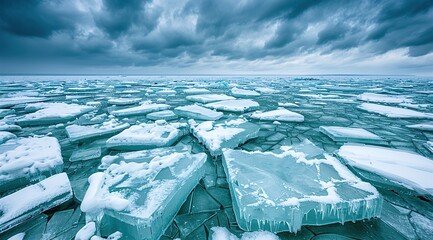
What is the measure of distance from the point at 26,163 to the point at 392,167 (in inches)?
165

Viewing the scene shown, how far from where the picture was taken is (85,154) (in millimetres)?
2652

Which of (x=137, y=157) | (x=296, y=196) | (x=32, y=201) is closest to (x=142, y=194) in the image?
(x=137, y=157)

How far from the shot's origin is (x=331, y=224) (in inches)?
57.4

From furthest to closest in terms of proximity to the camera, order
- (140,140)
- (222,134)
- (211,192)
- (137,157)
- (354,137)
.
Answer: (354,137) → (222,134) → (140,140) → (137,157) → (211,192)

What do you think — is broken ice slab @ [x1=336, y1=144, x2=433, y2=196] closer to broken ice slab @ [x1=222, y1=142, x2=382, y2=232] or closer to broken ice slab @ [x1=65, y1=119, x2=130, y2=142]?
broken ice slab @ [x1=222, y1=142, x2=382, y2=232]

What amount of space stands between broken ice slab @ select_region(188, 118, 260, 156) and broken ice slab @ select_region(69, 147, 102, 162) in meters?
1.57

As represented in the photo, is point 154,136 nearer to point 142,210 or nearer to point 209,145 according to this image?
point 209,145

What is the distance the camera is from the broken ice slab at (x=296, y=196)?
136 centimetres

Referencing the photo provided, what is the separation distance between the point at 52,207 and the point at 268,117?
4.18 metres

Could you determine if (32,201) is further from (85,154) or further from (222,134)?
(222,134)

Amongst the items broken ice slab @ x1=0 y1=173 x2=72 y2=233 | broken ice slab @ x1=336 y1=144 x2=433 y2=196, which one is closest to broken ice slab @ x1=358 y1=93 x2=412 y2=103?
broken ice slab @ x1=336 y1=144 x2=433 y2=196

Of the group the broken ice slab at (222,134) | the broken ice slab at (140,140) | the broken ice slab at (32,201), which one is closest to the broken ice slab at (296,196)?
the broken ice slab at (222,134)

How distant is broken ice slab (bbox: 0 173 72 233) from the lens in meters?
1.40

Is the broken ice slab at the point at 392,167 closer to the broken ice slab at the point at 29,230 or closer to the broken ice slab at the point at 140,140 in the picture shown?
the broken ice slab at the point at 140,140
